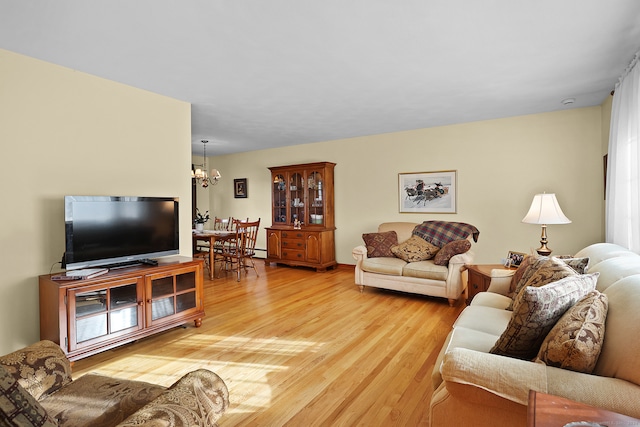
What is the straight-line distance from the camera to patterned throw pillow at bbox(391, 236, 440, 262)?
4492 millimetres

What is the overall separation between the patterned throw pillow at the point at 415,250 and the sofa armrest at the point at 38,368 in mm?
3825

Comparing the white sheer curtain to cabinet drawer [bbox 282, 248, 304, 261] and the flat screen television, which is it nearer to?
the flat screen television

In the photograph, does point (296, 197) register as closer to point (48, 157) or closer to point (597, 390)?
point (48, 157)

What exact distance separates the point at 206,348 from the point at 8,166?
212 cm

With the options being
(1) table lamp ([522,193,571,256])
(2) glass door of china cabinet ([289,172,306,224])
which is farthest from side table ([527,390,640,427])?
(2) glass door of china cabinet ([289,172,306,224])

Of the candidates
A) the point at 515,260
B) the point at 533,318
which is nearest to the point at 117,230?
the point at 533,318

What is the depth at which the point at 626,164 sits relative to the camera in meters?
2.86

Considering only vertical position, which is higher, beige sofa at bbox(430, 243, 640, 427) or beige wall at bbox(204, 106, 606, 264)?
beige wall at bbox(204, 106, 606, 264)

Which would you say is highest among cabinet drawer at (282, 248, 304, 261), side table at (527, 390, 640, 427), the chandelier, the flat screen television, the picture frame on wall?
the chandelier

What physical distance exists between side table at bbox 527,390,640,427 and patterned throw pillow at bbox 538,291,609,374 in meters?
0.31

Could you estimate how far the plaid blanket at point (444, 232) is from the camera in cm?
454

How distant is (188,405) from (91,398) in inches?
24.6

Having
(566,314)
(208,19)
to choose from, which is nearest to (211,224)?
(208,19)

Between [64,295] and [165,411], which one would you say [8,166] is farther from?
[165,411]
